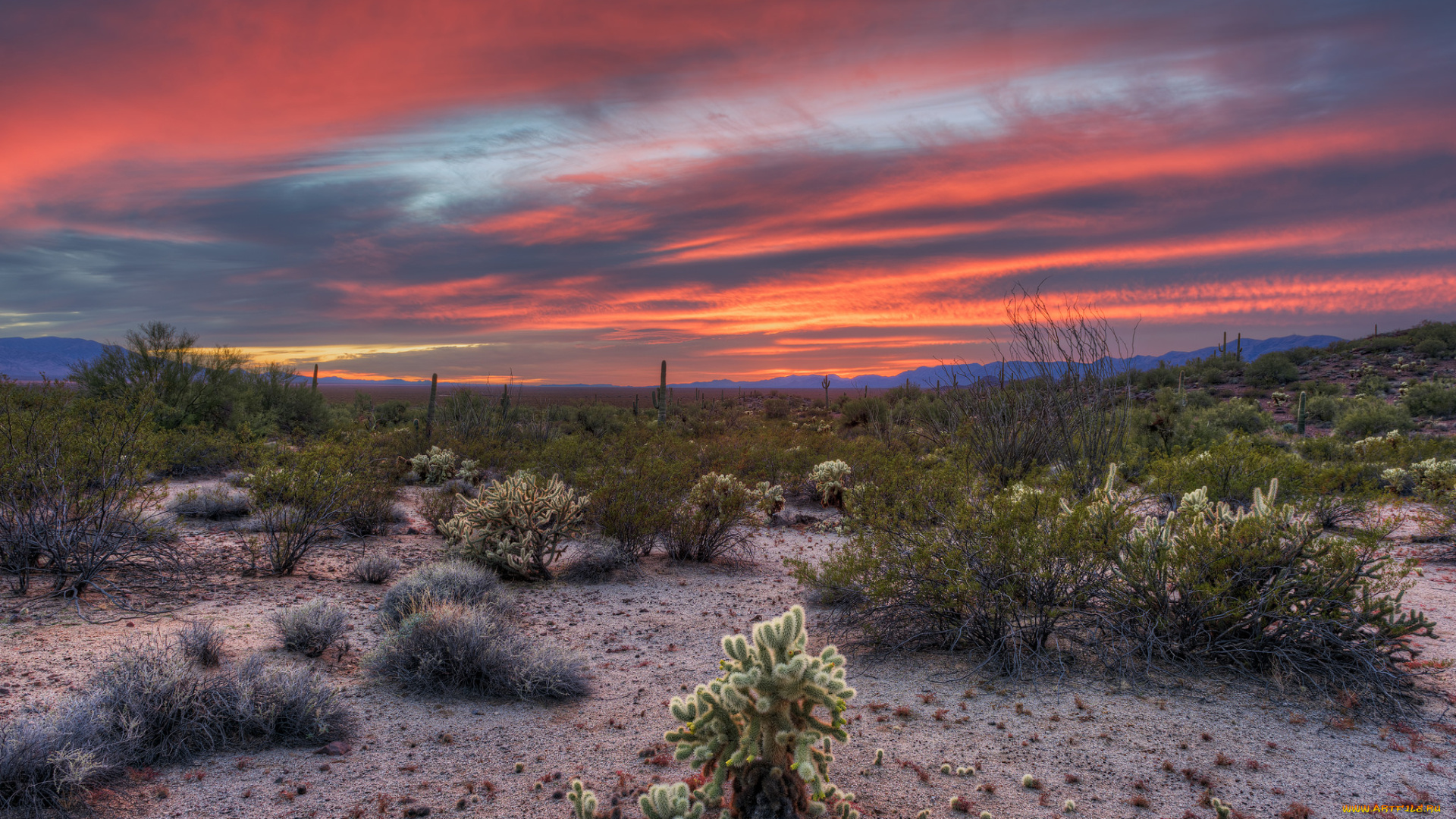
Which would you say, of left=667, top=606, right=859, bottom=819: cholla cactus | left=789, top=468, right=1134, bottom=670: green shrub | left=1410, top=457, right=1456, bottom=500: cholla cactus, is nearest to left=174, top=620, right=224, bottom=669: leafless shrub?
left=667, top=606, right=859, bottom=819: cholla cactus

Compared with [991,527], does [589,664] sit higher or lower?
lower

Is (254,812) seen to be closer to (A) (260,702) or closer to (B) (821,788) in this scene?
(A) (260,702)

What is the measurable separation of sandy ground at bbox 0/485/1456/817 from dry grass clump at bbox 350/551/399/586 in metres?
1.79

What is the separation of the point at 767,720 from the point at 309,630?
166 inches

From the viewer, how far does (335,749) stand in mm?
3863

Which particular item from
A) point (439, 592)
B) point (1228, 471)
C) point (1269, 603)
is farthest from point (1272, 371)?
point (439, 592)

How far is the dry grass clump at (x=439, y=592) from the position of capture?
596cm

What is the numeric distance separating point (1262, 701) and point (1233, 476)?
4.52 m

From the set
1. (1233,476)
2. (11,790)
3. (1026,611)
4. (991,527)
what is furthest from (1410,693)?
(11,790)

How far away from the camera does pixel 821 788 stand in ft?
9.04

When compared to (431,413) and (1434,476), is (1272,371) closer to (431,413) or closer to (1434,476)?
(1434,476)

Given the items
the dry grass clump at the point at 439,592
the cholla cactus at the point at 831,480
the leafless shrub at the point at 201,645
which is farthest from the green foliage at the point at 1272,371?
the leafless shrub at the point at 201,645

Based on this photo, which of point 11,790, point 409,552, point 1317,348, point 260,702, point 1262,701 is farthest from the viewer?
point 1317,348

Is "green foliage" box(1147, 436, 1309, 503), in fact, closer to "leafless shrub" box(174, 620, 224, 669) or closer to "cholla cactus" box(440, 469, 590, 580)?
"cholla cactus" box(440, 469, 590, 580)
